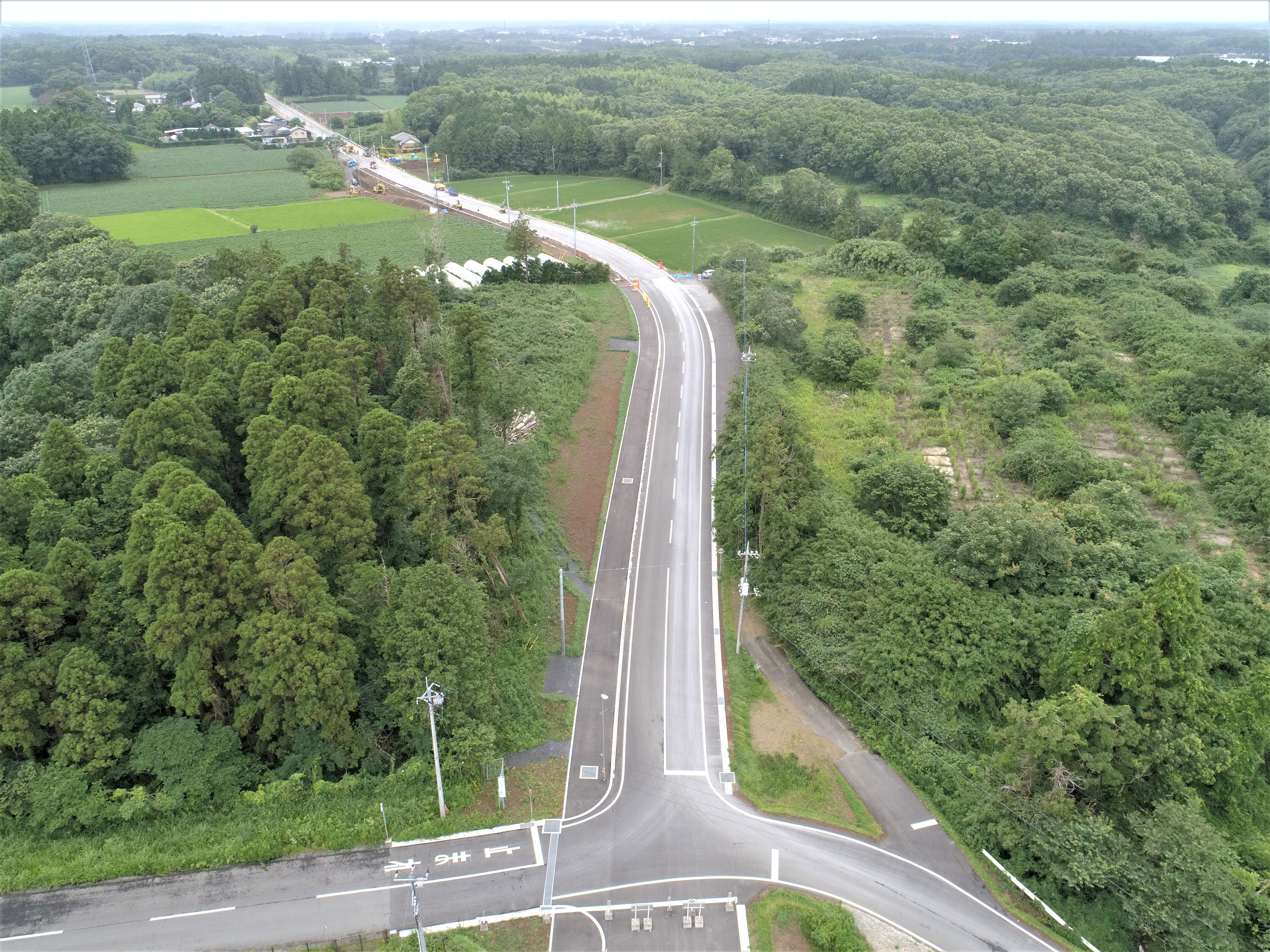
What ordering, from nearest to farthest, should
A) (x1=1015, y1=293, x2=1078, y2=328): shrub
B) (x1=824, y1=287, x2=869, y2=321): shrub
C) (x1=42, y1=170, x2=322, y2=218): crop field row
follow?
(x1=1015, y1=293, x2=1078, y2=328): shrub, (x1=824, y1=287, x2=869, y2=321): shrub, (x1=42, y1=170, x2=322, y2=218): crop field row

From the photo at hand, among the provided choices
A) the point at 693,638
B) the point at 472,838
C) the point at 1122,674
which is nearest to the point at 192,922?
the point at 472,838

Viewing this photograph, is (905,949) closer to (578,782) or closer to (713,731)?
(713,731)

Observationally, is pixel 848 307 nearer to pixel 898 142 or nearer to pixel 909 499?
pixel 909 499

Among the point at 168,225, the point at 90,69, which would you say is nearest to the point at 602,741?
the point at 168,225

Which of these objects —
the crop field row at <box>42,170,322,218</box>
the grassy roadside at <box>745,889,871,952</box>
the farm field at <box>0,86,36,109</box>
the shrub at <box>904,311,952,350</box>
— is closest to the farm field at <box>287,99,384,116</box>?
the farm field at <box>0,86,36,109</box>

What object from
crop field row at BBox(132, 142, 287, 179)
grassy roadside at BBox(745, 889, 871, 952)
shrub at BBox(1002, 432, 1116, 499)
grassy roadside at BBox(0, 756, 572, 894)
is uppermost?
crop field row at BBox(132, 142, 287, 179)

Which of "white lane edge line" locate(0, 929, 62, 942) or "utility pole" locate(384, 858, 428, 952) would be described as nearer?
"white lane edge line" locate(0, 929, 62, 942)

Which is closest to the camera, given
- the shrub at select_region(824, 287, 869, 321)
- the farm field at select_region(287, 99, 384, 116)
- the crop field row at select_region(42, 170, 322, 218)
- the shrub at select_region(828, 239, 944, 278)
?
the shrub at select_region(824, 287, 869, 321)

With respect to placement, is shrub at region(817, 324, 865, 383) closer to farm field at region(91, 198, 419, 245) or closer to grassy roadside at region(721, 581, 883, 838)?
grassy roadside at region(721, 581, 883, 838)
